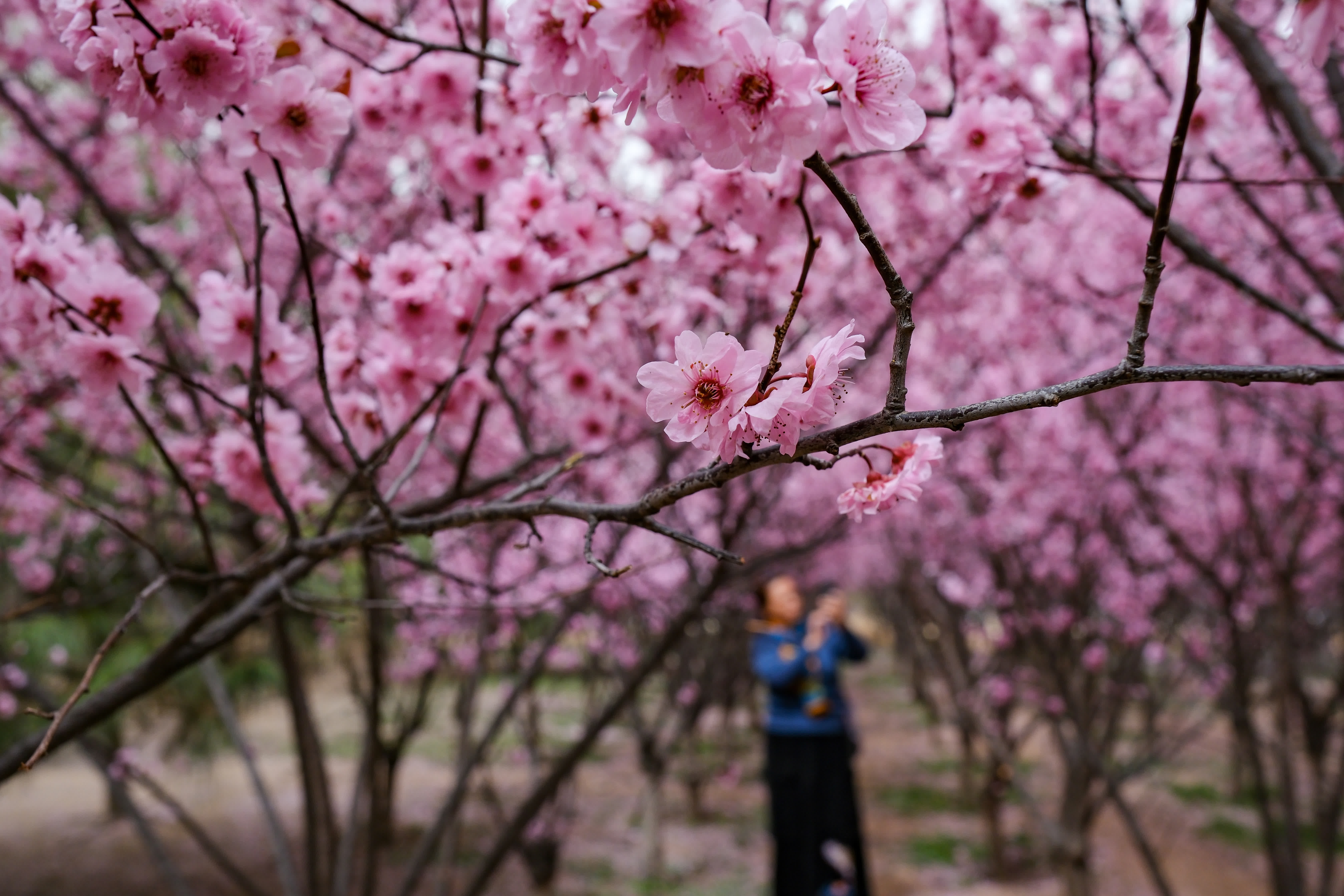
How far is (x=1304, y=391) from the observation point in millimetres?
4332

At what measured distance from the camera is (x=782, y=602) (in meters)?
4.89

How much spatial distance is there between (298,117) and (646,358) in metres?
2.42

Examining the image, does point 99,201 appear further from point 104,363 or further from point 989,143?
point 989,143

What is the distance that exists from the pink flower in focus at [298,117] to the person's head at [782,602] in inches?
161

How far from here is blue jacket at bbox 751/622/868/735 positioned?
15.5 ft


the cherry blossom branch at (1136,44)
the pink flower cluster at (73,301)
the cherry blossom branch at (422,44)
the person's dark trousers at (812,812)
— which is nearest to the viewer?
the cherry blossom branch at (422,44)

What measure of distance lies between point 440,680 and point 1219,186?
8407 millimetres

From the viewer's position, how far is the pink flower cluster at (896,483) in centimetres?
89

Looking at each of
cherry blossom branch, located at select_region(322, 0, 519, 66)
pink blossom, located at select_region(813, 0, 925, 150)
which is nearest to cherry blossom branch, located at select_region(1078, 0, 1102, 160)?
pink blossom, located at select_region(813, 0, 925, 150)

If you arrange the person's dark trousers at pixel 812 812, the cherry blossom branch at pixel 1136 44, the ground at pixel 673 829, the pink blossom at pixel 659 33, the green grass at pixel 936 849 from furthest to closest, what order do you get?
the green grass at pixel 936 849 < the ground at pixel 673 829 < the person's dark trousers at pixel 812 812 < the cherry blossom branch at pixel 1136 44 < the pink blossom at pixel 659 33

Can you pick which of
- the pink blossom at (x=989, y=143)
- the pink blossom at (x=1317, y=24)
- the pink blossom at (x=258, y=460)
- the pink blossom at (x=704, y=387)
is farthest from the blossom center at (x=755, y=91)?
the pink blossom at (x=258, y=460)

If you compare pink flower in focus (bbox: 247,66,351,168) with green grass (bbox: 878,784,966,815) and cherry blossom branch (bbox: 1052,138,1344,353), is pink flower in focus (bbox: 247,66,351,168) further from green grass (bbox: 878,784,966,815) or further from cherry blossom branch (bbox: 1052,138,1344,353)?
green grass (bbox: 878,784,966,815)

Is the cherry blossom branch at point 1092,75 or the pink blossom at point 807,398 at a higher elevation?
the cherry blossom branch at point 1092,75

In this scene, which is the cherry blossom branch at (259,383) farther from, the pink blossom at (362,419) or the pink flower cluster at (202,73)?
the pink blossom at (362,419)
